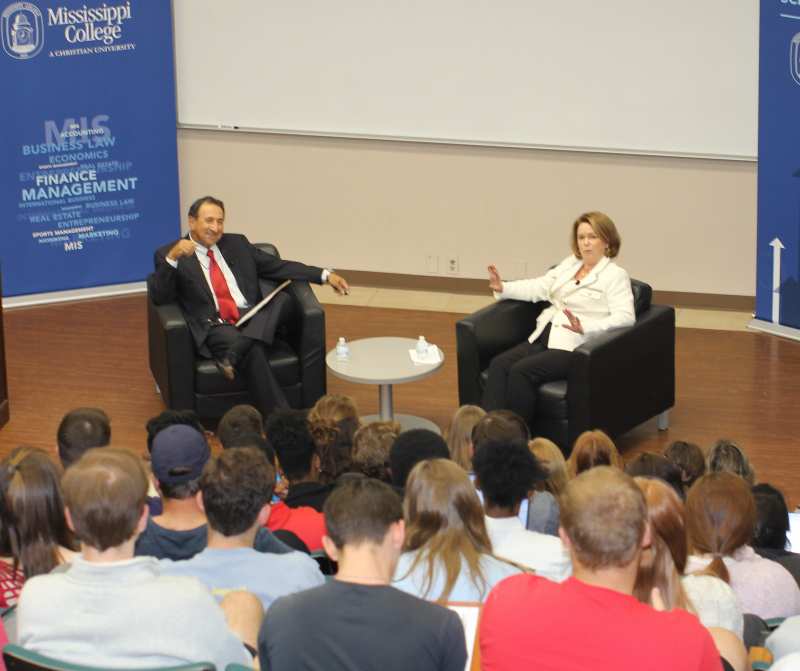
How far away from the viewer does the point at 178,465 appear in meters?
4.08

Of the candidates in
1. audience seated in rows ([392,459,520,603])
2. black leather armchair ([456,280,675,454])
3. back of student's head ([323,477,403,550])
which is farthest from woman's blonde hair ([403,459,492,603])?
black leather armchair ([456,280,675,454])

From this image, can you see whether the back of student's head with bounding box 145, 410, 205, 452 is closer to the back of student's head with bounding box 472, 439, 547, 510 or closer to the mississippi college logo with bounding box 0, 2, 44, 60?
the back of student's head with bounding box 472, 439, 547, 510

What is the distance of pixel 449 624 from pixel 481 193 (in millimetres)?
6260

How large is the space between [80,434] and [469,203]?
179 inches

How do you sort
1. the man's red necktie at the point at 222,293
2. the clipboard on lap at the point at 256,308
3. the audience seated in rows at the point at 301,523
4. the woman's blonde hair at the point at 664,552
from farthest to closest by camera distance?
the man's red necktie at the point at 222,293 → the clipboard on lap at the point at 256,308 → the audience seated in rows at the point at 301,523 → the woman's blonde hair at the point at 664,552

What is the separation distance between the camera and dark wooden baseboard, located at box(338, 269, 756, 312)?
346 inches

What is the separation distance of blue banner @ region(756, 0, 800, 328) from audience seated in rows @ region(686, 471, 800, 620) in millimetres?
4406

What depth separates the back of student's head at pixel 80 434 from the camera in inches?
191

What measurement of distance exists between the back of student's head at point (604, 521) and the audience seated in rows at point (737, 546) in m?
0.97

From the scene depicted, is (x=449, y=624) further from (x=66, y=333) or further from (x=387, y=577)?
(x=66, y=333)

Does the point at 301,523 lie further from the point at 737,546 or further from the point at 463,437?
the point at 737,546

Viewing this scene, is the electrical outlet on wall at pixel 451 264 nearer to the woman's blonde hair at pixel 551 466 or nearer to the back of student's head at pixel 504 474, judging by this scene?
the woman's blonde hair at pixel 551 466

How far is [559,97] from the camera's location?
A: 8.53 m

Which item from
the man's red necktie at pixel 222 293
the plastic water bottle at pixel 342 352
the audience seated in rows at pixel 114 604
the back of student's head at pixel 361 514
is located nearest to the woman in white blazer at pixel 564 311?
the plastic water bottle at pixel 342 352
